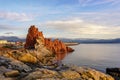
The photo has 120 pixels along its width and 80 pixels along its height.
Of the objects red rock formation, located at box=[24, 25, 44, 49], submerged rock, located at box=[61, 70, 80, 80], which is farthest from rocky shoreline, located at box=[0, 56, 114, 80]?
red rock formation, located at box=[24, 25, 44, 49]

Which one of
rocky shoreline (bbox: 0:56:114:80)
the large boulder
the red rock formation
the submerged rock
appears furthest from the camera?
the red rock formation

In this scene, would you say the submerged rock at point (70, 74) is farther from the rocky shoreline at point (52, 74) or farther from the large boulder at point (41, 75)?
the large boulder at point (41, 75)

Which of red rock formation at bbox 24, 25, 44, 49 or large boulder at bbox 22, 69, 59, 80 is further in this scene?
red rock formation at bbox 24, 25, 44, 49

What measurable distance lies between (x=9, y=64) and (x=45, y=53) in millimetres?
92934

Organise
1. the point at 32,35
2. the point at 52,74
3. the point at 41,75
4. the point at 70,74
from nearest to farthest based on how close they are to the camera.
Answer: the point at 41,75, the point at 52,74, the point at 70,74, the point at 32,35

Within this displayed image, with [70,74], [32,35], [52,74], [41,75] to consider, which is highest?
[32,35]

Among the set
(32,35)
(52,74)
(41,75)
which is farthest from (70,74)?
(32,35)

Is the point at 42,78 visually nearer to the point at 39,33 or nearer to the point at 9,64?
the point at 9,64

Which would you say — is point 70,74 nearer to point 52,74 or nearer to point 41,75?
point 52,74

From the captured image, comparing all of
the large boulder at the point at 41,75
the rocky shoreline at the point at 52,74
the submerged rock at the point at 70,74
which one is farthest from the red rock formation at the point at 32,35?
the large boulder at the point at 41,75

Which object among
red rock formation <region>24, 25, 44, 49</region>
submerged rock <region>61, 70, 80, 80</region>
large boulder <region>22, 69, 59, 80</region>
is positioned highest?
red rock formation <region>24, 25, 44, 49</region>

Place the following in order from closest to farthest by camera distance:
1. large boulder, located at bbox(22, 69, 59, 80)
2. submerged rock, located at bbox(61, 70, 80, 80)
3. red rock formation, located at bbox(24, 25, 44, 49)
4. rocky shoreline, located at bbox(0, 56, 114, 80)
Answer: large boulder, located at bbox(22, 69, 59, 80) < rocky shoreline, located at bbox(0, 56, 114, 80) < submerged rock, located at bbox(61, 70, 80, 80) < red rock formation, located at bbox(24, 25, 44, 49)

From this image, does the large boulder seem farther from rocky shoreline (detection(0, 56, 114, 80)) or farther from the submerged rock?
the submerged rock

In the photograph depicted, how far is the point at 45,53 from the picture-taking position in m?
137
